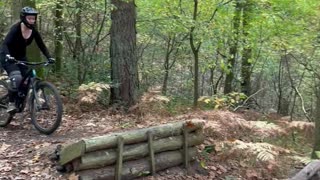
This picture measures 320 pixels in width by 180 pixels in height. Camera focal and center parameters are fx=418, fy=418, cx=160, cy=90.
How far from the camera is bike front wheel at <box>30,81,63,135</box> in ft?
24.7

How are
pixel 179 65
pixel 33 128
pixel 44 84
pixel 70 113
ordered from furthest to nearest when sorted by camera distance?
pixel 179 65 < pixel 70 113 < pixel 33 128 < pixel 44 84

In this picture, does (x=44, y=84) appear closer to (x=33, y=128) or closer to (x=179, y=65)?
(x=33, y=128)

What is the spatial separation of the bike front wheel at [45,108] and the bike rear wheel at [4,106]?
0.89 metres

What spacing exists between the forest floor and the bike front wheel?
0.21m

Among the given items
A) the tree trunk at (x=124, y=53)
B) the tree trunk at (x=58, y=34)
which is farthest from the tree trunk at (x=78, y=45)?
the tree trunk at (x=124, y=53)

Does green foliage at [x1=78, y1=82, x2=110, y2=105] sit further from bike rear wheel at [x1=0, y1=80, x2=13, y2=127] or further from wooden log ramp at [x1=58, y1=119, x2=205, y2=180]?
wooden log ramp at [x1=58, y1=119, x2=205, y2=180]

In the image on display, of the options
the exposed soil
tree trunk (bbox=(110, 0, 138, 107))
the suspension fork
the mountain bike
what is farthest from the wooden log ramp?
tree trunk (bbox=(110, 0, 138, 107))

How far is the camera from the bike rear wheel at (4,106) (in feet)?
28.3

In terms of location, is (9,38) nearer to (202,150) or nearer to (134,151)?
(134,151)

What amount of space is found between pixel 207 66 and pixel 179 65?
2.86 meters

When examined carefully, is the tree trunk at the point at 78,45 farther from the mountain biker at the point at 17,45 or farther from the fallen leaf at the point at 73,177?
the fallen leaf at the point at 73,177

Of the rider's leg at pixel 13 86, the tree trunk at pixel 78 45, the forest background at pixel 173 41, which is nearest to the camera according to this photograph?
the rider's leg at pixel 13 86

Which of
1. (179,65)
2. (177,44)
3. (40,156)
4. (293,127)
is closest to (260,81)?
(179,65)

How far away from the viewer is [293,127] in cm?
799
